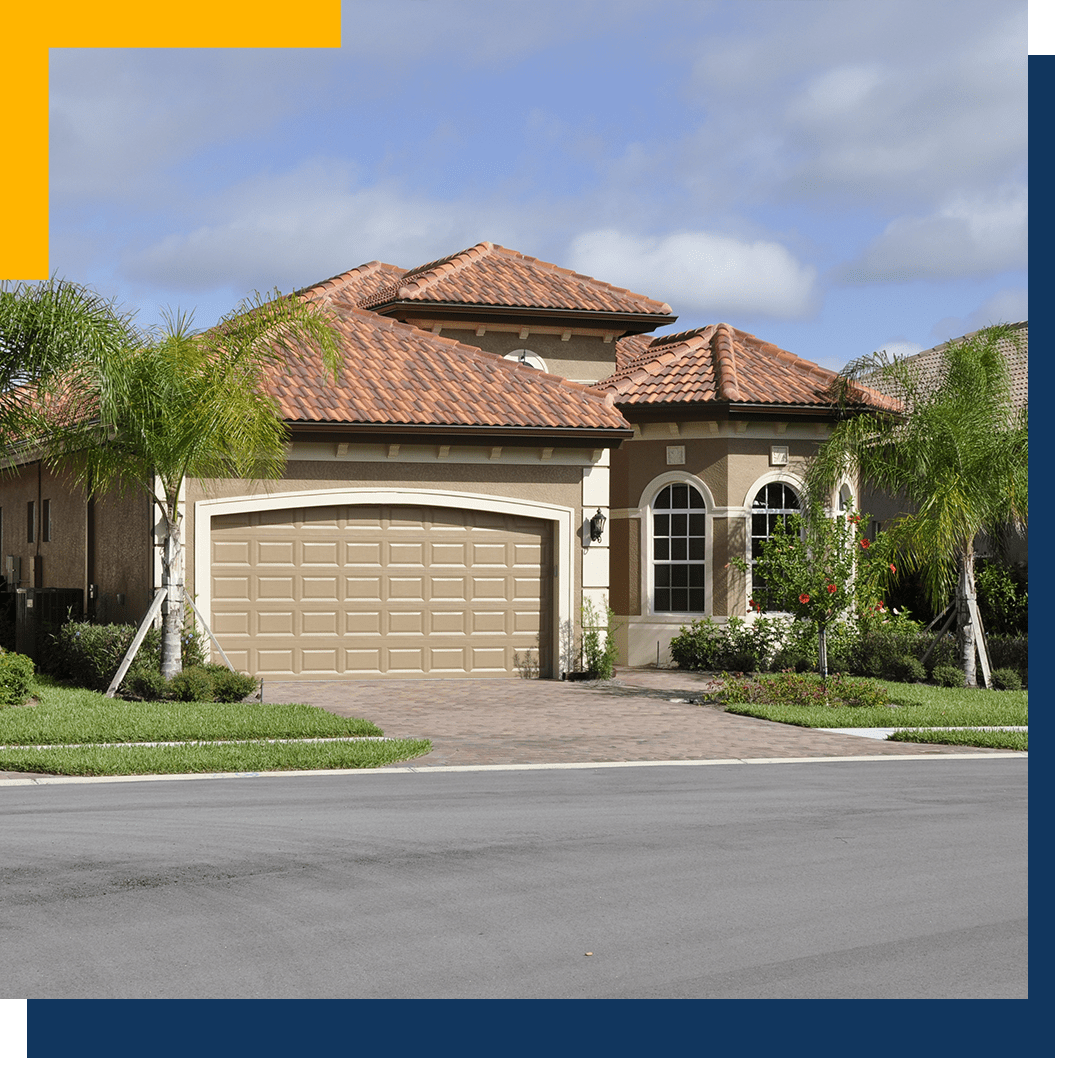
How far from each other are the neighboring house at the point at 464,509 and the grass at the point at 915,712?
4.40 m

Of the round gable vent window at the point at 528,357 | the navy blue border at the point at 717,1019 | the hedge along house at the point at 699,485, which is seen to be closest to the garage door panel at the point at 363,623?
the hedge along house at the point at 699,485

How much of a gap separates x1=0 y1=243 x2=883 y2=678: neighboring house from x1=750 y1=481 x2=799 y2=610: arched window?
0.03m

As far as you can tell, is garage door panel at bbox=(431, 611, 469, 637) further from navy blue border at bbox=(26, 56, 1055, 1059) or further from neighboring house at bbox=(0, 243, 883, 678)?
navy blue border at bbox=(26, 56, 1055, 1059)

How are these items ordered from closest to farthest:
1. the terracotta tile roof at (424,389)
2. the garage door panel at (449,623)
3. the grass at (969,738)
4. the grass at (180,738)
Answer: the grass at (180,738)
the grass at (969,738)
the terracotta tile roof at (424,389)
the garage door panel at (449,623)

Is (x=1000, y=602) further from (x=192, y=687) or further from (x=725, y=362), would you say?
(x=192, y=687)

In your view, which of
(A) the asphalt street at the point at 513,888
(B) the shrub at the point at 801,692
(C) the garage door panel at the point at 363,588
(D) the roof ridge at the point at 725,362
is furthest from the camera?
(D) the roof ridge at the point at 725,362

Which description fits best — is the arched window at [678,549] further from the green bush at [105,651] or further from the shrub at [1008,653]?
the green bush at [105,651]

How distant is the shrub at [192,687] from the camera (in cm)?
1587

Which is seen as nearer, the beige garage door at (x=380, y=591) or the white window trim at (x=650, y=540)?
the beige garage door at (x=380, y=591)

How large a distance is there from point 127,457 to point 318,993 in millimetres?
12091

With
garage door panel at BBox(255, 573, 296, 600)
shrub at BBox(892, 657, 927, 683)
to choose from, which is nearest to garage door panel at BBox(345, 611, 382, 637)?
garage door panel at BBox(255, 573, 296, 600)

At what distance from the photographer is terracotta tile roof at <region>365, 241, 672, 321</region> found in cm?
2380

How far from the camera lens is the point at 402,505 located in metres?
19.3

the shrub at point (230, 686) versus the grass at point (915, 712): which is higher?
the shrub at point (230, 686)
